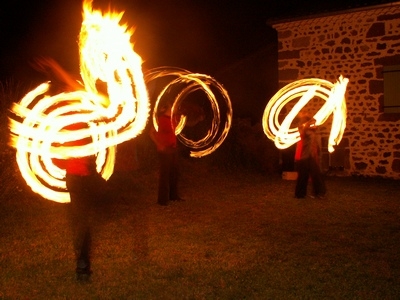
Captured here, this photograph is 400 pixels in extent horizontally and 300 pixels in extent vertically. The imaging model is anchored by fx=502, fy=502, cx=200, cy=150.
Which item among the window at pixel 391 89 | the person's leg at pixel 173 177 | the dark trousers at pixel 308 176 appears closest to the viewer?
the person's leg at pixel 173 177

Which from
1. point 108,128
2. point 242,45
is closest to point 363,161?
point 242,45

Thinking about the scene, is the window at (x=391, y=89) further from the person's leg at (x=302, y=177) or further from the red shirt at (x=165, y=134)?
the red shirt at (x=165, y=134)

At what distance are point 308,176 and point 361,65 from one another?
4361mm

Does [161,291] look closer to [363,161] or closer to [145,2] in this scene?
[363,161]

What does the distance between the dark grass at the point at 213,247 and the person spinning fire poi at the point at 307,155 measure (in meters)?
0.33

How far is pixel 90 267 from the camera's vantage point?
5.70 meters

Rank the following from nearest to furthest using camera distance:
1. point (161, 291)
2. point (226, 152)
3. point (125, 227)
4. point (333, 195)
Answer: point (161, 291), point (125, 227), point (333, 195), point (226, 152)

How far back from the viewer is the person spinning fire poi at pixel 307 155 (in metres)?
9.42

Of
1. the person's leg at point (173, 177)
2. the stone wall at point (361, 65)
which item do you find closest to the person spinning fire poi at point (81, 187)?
the person's leg at point (173, 177)

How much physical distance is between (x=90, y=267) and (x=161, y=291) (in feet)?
3.68

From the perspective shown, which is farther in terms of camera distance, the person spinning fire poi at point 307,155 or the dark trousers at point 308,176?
the dark trousers at point 308,176

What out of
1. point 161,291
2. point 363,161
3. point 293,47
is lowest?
point 161,291

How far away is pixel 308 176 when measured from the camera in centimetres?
960

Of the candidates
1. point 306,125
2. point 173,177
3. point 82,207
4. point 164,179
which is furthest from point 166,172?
point 82,207
